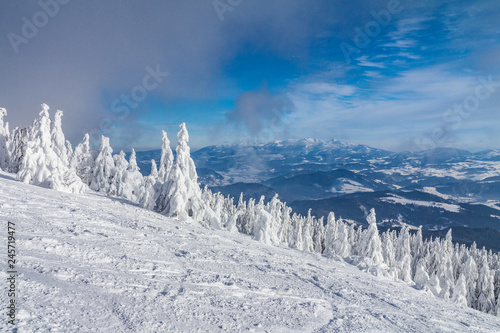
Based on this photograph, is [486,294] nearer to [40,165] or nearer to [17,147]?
[40,165]

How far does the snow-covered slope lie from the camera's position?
241 inches

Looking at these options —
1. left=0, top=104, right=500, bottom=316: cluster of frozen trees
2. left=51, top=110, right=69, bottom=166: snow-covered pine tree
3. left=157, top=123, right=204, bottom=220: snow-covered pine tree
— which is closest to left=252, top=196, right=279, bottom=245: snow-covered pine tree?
left=0, top=104, right=500, bottom=316: cluster of frozen trees

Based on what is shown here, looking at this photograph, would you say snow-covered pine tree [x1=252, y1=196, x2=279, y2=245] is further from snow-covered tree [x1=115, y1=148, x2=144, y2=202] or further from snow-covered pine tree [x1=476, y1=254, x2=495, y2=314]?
snow-covered pine tree [x1=476, y1=254, x2=495, y2=314]

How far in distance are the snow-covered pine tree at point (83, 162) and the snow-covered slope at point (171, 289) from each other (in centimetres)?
2864

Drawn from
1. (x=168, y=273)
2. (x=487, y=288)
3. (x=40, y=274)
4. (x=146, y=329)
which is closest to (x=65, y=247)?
(x=40, y=274)

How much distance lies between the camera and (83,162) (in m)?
40.8

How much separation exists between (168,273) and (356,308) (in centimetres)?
681

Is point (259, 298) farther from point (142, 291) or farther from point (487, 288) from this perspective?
point (487, 288)

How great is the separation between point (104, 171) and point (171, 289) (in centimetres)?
3697

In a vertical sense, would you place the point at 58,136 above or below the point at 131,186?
above

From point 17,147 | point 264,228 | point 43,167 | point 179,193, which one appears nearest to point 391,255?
point 264,228

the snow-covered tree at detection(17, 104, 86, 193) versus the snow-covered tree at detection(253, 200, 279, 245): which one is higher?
the snow-covered tree at detection(17, 104, 86, 193)

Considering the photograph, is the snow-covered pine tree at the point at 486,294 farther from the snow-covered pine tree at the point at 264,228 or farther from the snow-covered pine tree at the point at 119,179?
the snow-covered pine tree at the point at 119,179

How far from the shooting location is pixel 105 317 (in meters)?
5.90
